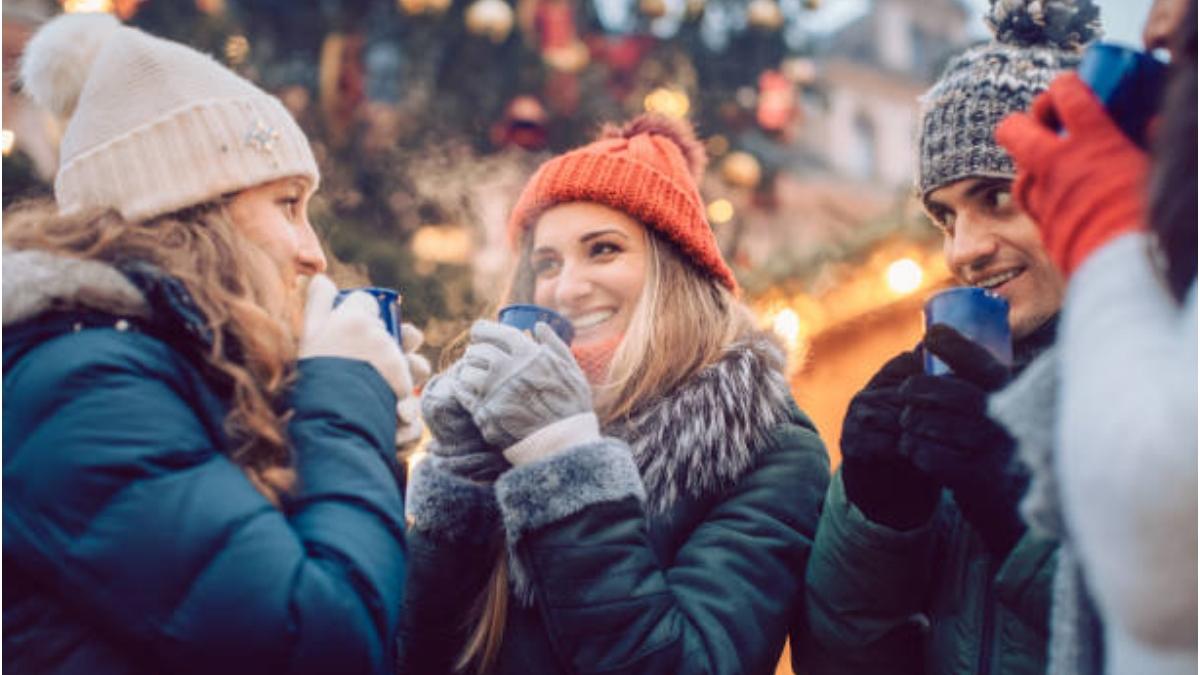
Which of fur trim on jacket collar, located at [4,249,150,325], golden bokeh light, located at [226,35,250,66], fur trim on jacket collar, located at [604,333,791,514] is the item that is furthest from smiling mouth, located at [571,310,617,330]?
golden bokeh light, located at [226,35,250,66]

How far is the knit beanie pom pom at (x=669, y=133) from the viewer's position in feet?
9.00

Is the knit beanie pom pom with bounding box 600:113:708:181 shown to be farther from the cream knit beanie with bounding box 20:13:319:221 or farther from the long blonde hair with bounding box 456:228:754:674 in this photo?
the cream knit beanie with bounding box 20:13:319:221

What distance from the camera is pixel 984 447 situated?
1.68 m

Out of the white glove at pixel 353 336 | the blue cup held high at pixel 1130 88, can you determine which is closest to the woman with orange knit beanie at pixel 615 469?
the white glove at pixel 353 336

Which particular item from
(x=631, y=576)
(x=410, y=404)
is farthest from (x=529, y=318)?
(x=631, y=576)

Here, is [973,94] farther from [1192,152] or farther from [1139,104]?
[1192,152]

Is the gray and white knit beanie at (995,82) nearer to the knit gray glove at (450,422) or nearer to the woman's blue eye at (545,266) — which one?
the woman's blue eye at (545,266)

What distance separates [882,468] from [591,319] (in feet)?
2.76

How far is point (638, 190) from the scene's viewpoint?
2.48 metres

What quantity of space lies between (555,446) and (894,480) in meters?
0.57

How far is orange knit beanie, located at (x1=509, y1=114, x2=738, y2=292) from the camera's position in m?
2.48

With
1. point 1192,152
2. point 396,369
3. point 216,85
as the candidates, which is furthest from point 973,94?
point 216,85

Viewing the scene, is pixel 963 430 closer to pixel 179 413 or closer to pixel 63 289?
pixel 179 413

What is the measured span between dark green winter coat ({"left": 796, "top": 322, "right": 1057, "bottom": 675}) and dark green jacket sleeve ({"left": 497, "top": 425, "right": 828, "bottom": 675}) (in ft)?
0.32
